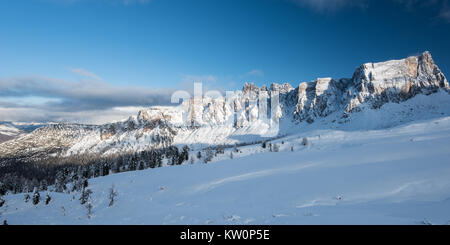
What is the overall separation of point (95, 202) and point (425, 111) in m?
261

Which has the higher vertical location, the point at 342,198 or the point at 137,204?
the point at 342,198

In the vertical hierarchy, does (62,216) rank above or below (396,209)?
below

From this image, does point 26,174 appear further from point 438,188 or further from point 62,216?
point 438,188

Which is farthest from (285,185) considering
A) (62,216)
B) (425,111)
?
(425,111)

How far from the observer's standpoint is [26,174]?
171625mm

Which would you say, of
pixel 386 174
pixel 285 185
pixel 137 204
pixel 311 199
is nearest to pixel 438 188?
pixel 386 174

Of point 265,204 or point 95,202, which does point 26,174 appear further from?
point 265,204

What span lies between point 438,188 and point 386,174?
17.2 ft

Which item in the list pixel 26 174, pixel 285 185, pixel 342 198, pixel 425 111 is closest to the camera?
pixel 342 198
